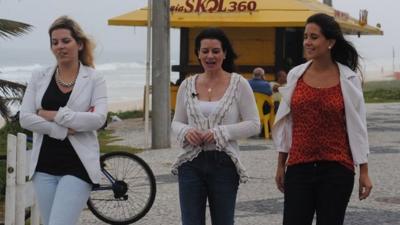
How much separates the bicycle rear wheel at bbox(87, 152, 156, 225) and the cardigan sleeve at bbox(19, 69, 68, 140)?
3046mm

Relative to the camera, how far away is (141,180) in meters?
8.75

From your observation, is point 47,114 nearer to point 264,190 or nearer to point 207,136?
point 207,136

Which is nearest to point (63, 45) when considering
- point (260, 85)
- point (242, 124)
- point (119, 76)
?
point (242, 124)

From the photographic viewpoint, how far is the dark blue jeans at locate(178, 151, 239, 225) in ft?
17.1

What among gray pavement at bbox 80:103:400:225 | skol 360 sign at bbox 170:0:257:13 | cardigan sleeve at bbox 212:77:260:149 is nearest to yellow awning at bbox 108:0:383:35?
skol 360 sign at bbox 170:0:257:13

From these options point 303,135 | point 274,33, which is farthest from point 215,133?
point 274,33

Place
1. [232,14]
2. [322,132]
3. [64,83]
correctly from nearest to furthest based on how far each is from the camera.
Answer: [322,132], [64,83], [232,14]

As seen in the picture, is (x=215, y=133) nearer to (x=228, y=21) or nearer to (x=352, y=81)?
(x=352, y=81)

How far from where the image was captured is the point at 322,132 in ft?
16.1

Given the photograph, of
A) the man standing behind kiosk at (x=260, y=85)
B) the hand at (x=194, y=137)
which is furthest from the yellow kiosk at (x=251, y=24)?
the hand at (x=194, y=137)

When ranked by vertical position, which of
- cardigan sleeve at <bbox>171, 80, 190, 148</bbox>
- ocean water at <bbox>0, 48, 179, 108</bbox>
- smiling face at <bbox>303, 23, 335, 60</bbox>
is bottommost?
ocean water at <bbox>0, 48, 179, 108</bbox>

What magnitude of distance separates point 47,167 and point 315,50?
5.43 ft

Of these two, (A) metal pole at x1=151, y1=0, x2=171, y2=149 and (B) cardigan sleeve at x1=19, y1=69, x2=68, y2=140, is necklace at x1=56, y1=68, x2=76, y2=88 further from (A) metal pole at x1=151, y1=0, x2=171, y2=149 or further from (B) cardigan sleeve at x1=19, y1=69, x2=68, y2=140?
(A) metal pole at x1=151, y1=0, x2=171, y2=149

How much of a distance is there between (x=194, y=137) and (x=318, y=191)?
762mm
